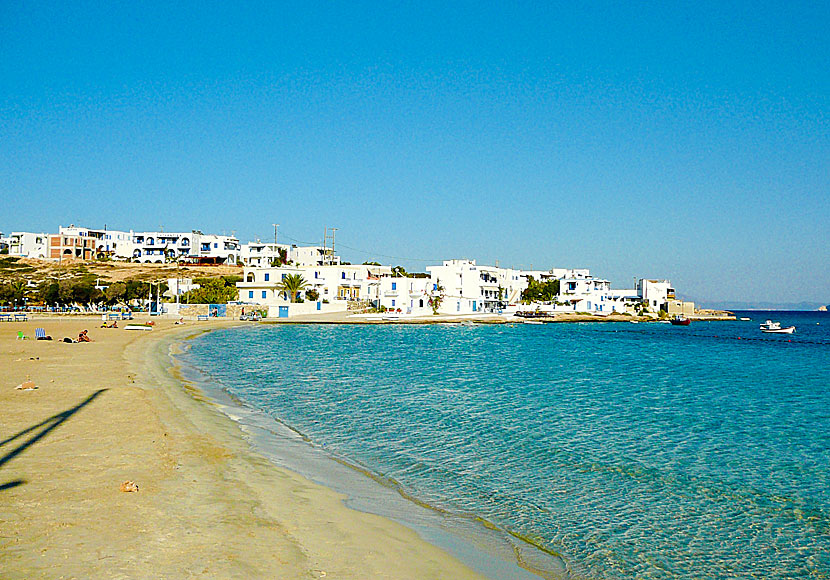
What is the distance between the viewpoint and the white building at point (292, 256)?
124656 mm

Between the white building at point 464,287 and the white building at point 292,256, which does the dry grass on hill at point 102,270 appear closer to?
the white building at point 292,256

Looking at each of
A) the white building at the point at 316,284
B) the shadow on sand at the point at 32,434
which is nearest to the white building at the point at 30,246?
the white building at the point at 316,284

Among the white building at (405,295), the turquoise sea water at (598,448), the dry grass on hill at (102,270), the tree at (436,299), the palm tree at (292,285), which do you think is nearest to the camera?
the turquoise sea water at (598,448)

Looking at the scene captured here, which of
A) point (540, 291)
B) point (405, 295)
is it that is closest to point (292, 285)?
point (405, 295)

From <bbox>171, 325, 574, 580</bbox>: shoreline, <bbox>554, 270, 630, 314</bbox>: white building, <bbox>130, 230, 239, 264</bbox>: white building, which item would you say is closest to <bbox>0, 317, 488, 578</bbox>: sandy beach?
<bbox>171, 325, 574, 580</bbox>: shoreline

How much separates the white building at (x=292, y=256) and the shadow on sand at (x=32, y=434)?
106030mm

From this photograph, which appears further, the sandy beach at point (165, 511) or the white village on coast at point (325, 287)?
the white village on coast at point (325, 287)

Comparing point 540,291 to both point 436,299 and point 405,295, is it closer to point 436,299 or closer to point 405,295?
point 436,299

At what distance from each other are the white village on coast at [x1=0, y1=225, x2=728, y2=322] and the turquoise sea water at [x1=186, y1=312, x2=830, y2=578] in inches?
2302

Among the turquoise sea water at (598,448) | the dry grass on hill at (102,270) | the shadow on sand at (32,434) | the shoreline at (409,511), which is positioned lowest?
the turquoise sea water at (598,448)

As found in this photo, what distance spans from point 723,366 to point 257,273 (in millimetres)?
74777

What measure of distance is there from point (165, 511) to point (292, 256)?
125 meters

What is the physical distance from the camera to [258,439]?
16.6 metres

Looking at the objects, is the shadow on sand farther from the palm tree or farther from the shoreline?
the palm tree
